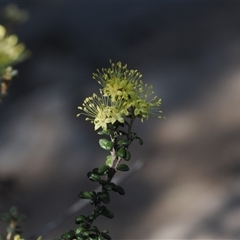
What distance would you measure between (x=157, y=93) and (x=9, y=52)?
1410 millimetres

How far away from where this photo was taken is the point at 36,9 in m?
1.63

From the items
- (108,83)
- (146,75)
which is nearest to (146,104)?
(108,83)

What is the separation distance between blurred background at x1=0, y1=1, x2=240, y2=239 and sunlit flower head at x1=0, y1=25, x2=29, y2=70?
1256mm

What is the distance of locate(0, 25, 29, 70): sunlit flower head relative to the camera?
1.03ft

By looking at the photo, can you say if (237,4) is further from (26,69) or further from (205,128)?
(26,69)

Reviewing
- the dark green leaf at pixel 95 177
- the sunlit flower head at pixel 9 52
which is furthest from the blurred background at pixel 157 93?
the sunlit flower head at pixel 9 52

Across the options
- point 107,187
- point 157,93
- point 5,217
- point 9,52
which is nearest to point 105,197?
point 107,187

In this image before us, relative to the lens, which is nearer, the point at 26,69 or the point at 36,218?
the point at 36,218

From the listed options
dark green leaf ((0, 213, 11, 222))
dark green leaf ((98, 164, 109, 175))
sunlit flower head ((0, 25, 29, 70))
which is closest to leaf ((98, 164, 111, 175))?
dark green leaf ((98, 164, 109, 175))

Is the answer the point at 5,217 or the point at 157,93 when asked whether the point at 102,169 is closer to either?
the point at 5,217

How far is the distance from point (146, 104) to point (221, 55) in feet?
3.94

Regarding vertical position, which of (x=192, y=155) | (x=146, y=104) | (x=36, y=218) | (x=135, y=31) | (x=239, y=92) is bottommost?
(x=146, y=104)

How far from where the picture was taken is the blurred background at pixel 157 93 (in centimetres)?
160

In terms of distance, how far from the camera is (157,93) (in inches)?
67.9
